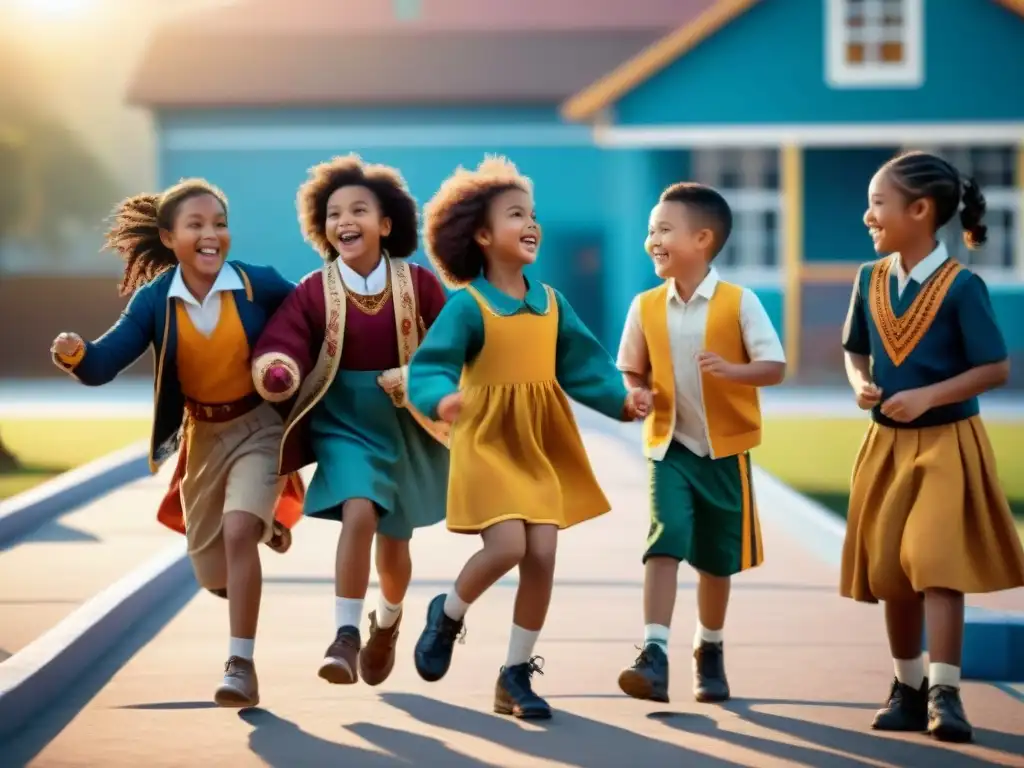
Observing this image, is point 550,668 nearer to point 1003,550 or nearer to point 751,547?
point 751,547

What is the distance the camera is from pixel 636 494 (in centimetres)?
1316

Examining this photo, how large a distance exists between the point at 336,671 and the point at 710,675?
1269mm

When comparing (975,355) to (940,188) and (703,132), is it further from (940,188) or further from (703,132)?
(703,132)

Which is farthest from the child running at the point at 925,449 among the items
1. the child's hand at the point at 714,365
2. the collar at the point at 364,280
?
the collar at the point at 364,280

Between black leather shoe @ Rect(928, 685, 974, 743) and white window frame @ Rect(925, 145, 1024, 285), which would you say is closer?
black leather shoe @ Rect(928, 685, 974, 743)

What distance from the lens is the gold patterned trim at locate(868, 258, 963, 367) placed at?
6043mm

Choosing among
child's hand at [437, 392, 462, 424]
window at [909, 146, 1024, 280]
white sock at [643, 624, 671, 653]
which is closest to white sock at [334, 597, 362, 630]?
child's hand at [437, 392, 462, 424]

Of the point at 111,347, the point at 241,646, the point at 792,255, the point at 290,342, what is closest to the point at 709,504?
the point at 290,342

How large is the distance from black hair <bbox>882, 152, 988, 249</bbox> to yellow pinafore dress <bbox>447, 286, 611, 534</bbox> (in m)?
1.16

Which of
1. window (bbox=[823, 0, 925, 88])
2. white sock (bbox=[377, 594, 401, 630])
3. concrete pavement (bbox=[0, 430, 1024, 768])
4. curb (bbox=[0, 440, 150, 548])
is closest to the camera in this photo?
concrete pavement (bbox=[0, 430, 1024, 768])

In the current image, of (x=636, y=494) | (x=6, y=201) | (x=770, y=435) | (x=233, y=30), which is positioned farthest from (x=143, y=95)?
(x=6, y=201)

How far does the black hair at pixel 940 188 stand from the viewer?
614 centimetres

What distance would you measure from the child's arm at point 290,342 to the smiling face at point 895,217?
1.78m

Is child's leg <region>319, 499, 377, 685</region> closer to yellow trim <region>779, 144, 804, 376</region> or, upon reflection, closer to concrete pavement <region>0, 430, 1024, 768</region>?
concrete pavement <region>0, 430, 1024, 768</region>
